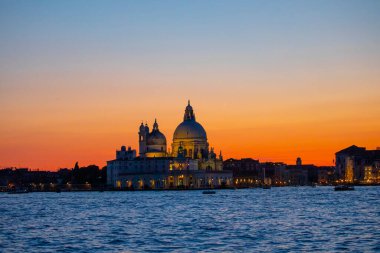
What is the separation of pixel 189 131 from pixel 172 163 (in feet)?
26.5

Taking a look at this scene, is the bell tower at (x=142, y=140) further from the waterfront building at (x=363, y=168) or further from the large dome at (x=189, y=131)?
the waterfront building at (x=363, y=168)

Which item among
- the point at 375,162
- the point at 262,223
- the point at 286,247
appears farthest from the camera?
the point at 375,162

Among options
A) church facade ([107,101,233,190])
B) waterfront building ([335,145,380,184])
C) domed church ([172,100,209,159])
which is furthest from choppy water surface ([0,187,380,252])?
waterfront building ([335,145,380,184])

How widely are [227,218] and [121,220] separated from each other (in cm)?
594

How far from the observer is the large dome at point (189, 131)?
152 m

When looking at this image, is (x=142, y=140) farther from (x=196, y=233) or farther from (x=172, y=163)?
(x=196, y=233)

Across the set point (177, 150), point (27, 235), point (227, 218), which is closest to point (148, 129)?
point (177, 150)

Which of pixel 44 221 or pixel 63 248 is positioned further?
pixel 44 221

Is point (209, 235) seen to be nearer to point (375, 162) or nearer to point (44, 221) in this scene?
point (44, 221)

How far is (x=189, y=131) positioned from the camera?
152 metres

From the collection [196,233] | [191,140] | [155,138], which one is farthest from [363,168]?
[196,233]

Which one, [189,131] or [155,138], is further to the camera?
[155,138]

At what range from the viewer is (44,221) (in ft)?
147

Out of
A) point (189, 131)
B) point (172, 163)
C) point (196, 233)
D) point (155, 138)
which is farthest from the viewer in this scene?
point (155, 138)
